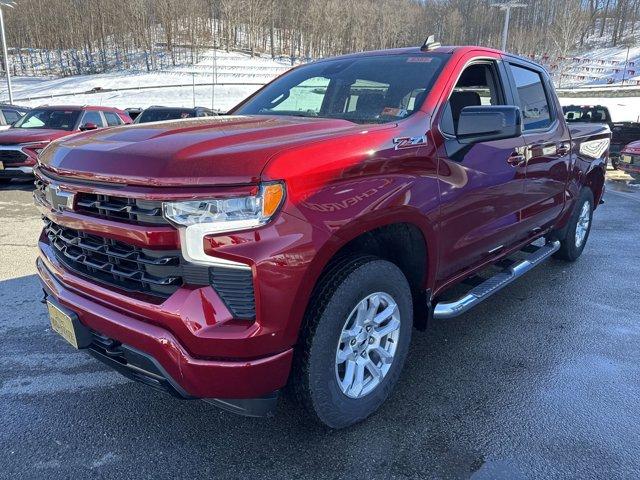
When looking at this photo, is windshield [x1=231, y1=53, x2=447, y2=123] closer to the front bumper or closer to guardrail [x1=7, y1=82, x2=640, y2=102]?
the front bumper

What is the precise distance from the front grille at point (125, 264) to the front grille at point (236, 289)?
7 centimetres

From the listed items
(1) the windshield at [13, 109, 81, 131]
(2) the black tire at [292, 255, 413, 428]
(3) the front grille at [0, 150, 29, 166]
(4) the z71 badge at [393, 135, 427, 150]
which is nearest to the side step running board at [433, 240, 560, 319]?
(2) the black tire at [292, 255, 413, 428]

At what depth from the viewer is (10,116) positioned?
15906mm

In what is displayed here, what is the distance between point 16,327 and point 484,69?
154 inches

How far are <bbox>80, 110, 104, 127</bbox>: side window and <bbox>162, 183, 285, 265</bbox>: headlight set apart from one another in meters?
10.0

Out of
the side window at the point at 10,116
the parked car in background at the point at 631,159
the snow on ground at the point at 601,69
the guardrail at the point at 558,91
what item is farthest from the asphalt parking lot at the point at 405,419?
the snow on ground at the point at 601,69

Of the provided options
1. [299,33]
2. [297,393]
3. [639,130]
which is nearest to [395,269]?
[297,393]

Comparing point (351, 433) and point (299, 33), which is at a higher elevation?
point (299, 33)

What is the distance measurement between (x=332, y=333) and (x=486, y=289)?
5.27ft

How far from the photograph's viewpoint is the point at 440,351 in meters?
3.41

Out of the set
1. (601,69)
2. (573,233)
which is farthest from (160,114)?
(601,69)

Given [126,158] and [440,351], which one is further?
[440,351]

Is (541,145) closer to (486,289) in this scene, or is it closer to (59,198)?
(486,289)

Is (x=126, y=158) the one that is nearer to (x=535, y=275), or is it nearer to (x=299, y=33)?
(x=535, y=275)
